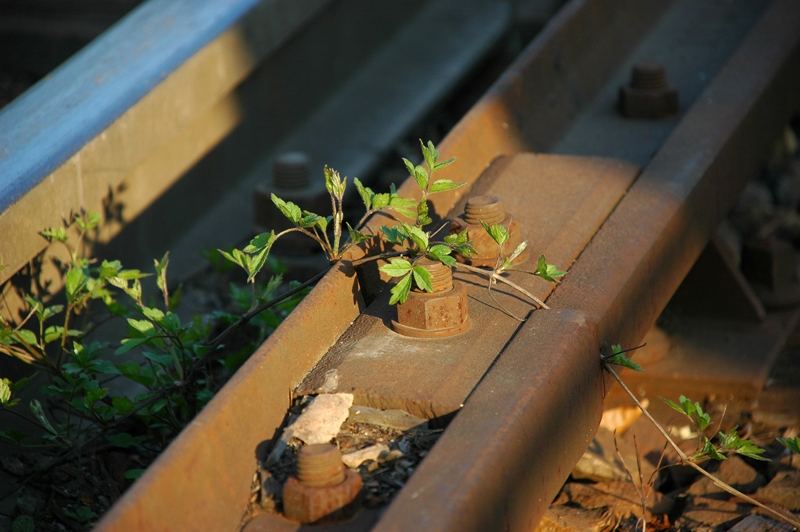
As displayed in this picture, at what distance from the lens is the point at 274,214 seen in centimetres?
410

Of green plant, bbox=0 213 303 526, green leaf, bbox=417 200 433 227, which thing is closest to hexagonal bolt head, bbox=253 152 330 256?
green plant, bbox=0 213 303 526

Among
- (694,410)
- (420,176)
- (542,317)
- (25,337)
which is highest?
(420,176)

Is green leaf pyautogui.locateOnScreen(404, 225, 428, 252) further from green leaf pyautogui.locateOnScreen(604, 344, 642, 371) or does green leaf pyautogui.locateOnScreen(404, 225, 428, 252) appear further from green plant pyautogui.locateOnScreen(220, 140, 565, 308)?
green leaf pyautogui.locateOnScreen(604, 344, 642, 371)

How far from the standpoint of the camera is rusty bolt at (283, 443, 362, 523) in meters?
2.14

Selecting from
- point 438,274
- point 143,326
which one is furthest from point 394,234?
point 143,326

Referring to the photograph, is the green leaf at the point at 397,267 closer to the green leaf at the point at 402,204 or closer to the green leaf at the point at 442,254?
the green leaf at the point at 442,254

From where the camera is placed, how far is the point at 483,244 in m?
2.88

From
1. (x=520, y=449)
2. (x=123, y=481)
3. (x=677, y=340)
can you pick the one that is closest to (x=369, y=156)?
(x=677, y=340)

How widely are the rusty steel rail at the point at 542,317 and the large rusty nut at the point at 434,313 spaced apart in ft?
0.50

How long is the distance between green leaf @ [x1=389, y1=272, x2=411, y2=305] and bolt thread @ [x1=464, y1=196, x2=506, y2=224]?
0.39 m

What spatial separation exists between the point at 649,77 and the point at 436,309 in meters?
1.72

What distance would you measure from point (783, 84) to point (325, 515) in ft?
8.32

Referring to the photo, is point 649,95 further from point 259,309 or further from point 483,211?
point 259,309

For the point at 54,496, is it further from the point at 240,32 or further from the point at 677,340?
the point at 677,340
